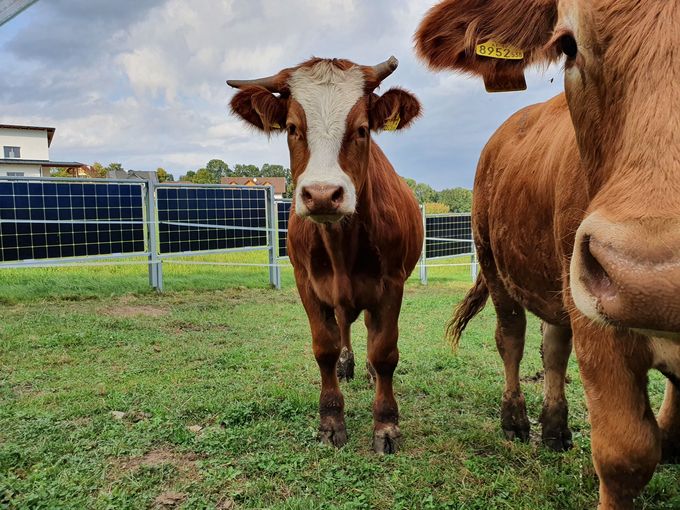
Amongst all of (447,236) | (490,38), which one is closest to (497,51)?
(490,38)

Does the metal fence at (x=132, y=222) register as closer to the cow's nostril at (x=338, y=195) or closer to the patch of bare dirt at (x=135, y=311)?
the patch of bare dirt at (x=135, y=311)

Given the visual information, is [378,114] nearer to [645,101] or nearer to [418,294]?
[645,101]

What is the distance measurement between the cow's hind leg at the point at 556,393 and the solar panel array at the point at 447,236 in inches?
423

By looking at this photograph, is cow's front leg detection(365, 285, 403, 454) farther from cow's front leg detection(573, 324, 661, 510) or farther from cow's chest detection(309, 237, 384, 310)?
cow's front leg detection(573, 324, 661, 510)

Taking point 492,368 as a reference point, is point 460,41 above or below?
above

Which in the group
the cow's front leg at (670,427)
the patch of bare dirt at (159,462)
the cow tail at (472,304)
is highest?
the cow tail at (472,304)

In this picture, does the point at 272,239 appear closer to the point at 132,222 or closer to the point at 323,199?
the point at 132,222

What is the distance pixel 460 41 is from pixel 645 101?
1.21 m

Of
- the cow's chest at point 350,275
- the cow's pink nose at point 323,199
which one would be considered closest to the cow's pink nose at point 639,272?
the cow's pink nose at point 323,199

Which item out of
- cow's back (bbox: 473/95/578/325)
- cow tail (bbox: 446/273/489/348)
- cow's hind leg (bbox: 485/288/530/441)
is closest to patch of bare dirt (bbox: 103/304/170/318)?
cow tail (bbox: 446/273/489/348)

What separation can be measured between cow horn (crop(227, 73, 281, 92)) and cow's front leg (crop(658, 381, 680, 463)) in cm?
286

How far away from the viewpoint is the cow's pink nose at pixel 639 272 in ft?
3.45

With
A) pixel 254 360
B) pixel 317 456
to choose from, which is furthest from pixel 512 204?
pixel 254 360

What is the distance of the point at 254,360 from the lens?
5387 millimetres
